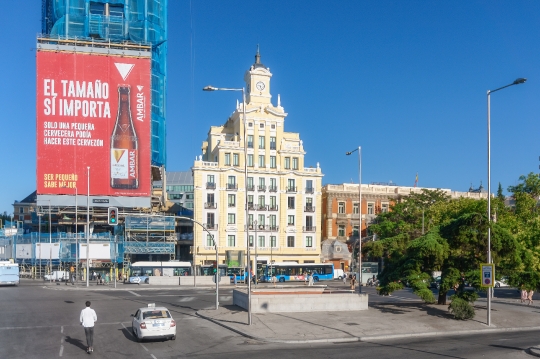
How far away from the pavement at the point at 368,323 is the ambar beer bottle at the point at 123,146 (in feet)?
135

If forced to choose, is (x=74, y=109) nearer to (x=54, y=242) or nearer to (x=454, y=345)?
(x=54, y=242)

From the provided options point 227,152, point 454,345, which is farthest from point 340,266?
point 454,345

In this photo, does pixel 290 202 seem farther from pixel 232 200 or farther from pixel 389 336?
pixel 389 336

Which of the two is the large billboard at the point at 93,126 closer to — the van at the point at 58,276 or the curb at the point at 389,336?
the van at the point at 58,276

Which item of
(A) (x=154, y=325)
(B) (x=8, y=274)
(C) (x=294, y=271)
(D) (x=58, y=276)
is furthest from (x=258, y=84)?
(A) (x=154, y=325)

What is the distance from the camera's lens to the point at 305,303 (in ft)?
115

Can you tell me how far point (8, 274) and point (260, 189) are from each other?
1457 inches

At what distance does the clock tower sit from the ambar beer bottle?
2158cm

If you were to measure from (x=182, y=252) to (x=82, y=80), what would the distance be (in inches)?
1416

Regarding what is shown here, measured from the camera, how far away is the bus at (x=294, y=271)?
8031 cm

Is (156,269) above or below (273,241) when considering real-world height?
below

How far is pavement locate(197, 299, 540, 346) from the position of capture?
2819 cm

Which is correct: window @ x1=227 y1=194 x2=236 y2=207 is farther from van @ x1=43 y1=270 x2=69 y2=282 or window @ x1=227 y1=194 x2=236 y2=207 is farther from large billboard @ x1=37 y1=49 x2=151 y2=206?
van @ x1=43 y1=270 x2=69 y2=282

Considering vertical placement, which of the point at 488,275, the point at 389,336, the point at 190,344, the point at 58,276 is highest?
the point at 488,275
